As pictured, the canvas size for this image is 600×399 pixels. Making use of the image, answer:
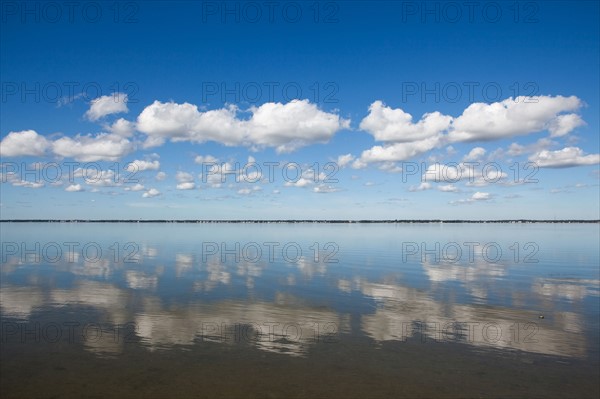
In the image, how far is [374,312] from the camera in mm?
20891

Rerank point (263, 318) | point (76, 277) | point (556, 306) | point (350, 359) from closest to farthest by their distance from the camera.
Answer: point (350, 359) → point (263, 318) → point (556, 306) → point (76, 277)

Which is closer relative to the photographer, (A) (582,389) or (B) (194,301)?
(A) (582,389)

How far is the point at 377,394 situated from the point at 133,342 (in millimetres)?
9348

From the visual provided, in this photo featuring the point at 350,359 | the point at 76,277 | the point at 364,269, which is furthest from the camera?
the point at 364,269

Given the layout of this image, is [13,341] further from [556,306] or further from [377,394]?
[556,306]

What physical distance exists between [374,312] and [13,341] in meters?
15.5

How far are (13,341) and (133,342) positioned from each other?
14.7 feet

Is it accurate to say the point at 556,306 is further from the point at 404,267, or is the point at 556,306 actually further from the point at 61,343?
the point at 61,343

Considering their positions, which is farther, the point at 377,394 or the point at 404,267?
the point at 404,267

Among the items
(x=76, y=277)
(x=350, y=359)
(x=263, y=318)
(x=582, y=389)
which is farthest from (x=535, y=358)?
(x=76, y=277)

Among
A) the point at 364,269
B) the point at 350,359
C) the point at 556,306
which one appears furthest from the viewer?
the point at 364,269

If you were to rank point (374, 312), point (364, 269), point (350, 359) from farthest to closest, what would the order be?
1. point (364, 269)
2. point (374, 312)
3. point (350, 359)

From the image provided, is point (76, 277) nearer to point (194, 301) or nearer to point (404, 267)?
point (194, 301)

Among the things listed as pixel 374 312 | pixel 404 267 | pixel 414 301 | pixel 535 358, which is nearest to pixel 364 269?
pixel 404 267
